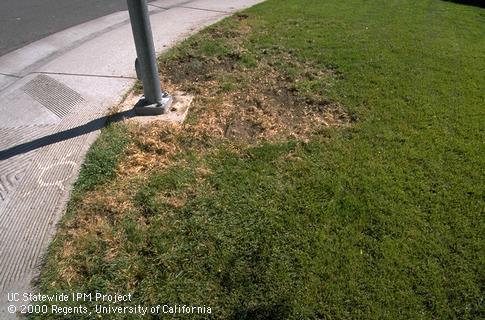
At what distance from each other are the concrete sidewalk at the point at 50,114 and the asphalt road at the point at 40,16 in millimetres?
322

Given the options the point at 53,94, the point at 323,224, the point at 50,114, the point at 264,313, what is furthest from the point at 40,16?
the point at 264,313

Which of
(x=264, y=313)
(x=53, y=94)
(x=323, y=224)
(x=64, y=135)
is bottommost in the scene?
(x=264, y=313)

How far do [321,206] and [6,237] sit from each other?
2636mm

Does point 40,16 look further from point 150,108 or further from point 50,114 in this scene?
point 150,108

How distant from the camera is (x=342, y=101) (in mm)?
4887

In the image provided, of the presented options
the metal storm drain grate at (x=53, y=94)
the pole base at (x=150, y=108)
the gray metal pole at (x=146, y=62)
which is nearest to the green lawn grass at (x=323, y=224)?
the pole base at (x=150, y=108)

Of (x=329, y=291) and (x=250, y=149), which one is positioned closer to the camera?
(x=329, y=291)

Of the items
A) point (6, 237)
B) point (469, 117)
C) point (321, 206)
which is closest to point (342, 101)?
point (469, 117)

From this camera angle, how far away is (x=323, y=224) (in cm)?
328

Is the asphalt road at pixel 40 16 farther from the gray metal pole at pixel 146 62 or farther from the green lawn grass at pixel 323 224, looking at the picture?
the green lawn grass at pixel 323 224

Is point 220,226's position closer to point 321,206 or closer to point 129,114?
point 321,206

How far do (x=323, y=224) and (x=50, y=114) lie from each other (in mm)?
3511

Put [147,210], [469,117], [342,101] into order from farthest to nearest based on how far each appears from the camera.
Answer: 1. [342,101]
2. [469,117]
3. [147,210]

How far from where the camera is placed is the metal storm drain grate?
4902 mm
